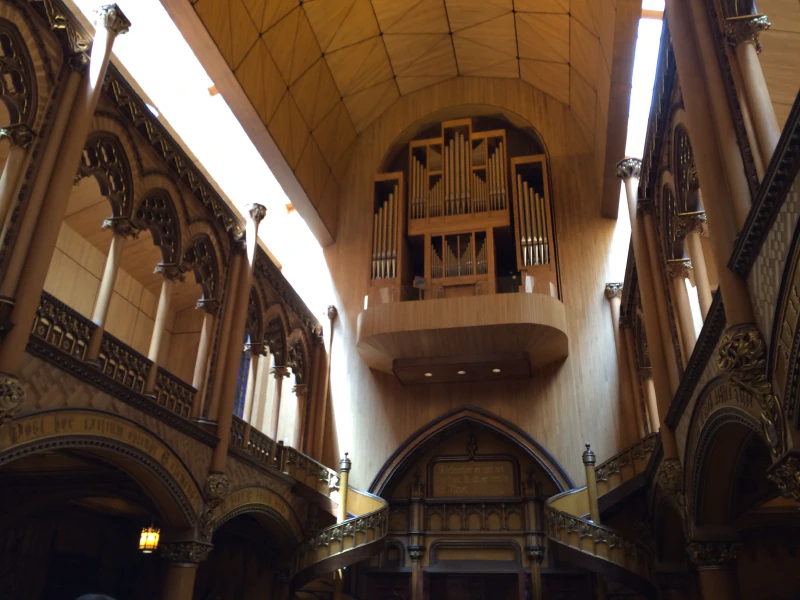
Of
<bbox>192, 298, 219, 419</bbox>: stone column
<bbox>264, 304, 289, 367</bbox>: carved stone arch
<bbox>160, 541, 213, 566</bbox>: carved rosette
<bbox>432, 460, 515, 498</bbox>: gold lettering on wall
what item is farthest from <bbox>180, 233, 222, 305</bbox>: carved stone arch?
<bbox>432, 460, 515, 498</bbox>: gold lettering on wall

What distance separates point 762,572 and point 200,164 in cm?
1309

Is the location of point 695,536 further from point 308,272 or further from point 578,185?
point 308,272

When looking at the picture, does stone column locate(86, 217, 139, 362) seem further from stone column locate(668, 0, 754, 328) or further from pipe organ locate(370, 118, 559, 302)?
pipe organ locate(370, 118, 559, 302)

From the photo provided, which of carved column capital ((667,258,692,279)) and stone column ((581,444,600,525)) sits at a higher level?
carved column capital ((667,258,692,279))

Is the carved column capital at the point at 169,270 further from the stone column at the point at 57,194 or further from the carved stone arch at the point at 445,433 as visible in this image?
the carved stone arch at the point at 445,433

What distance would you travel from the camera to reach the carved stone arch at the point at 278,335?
45.4ft

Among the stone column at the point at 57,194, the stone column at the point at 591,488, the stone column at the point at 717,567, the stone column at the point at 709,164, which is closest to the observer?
the stone column at the point at 709,164

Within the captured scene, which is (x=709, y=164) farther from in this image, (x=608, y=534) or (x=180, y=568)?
(x=180, y=568)

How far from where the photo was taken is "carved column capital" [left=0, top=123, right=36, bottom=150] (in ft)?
22.4

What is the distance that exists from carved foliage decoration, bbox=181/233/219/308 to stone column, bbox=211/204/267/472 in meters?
0.44

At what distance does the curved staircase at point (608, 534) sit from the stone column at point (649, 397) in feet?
2.61

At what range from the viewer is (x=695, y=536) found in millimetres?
7922

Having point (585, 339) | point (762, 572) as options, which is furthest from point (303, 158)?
point (762, 572)

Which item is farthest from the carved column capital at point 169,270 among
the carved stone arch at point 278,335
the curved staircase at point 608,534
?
the curved staircase at point 608,534
